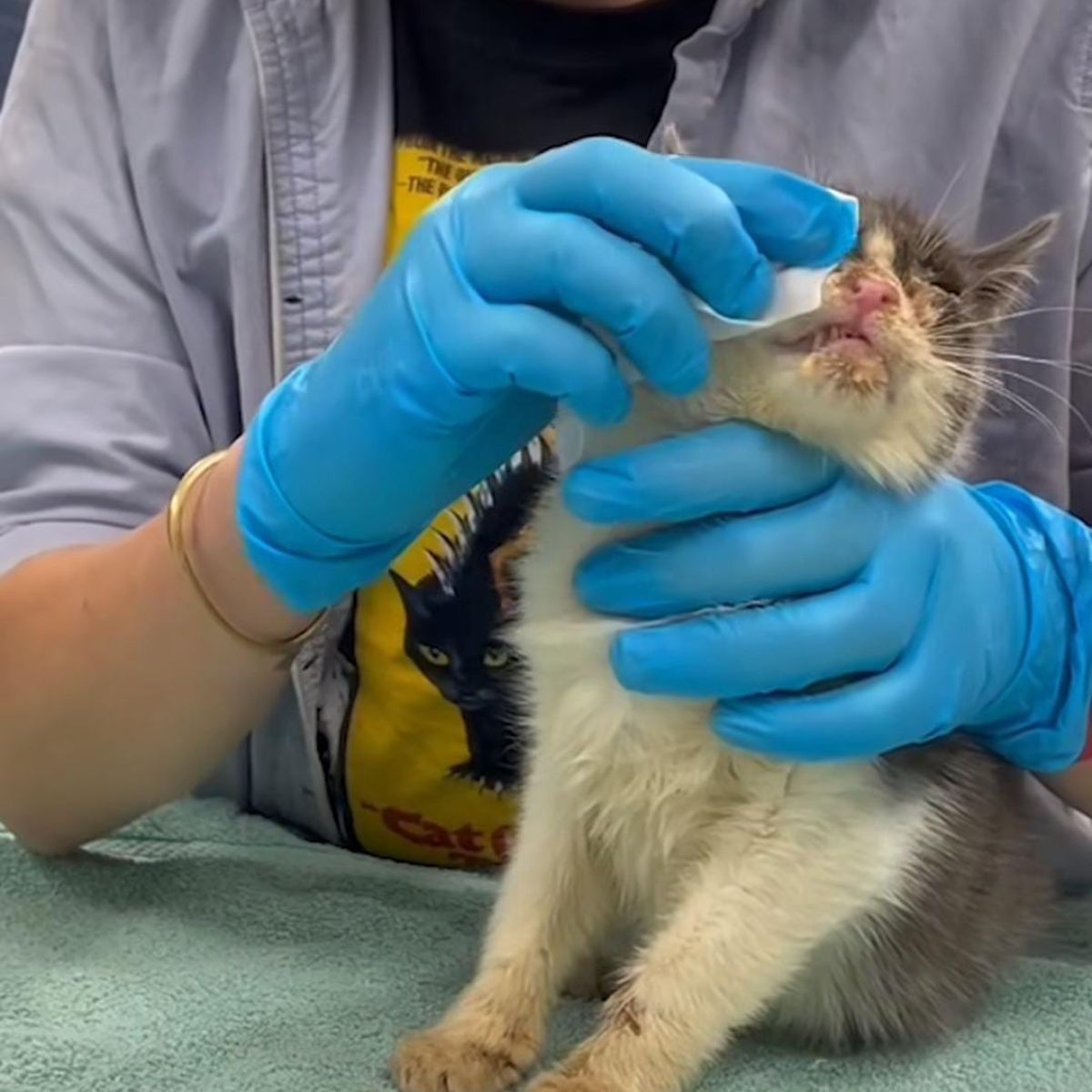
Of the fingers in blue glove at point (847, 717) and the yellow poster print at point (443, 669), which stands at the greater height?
the fingers in blue glove at point (847, 717)

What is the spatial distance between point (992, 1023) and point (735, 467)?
382 millimetres

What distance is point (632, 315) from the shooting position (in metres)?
0.80

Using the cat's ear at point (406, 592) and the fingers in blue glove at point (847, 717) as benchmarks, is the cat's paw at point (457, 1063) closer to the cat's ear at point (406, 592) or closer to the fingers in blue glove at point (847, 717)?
the fingers in blue glove at point (847, 717)

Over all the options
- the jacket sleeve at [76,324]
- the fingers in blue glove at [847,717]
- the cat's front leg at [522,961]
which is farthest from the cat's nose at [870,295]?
the jacket sleeve at [76,324]

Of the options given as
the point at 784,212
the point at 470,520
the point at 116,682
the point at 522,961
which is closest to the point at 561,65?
the point at 470,520

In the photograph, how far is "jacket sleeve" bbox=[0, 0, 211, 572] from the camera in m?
1.16

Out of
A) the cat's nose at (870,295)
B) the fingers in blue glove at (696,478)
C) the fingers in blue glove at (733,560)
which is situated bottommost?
the fingers in blue glove at (733,560)

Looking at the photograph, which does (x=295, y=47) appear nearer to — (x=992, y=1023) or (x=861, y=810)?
(x=861, y=810)

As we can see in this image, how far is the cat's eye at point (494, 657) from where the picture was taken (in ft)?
3.84

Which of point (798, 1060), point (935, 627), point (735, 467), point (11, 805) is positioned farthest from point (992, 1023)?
point (11, 805)

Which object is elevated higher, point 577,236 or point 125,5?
point 577,236

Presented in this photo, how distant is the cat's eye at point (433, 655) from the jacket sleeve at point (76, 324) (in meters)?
0.23

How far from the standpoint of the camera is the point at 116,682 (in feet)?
3.47

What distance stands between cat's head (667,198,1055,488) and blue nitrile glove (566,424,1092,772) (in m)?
0.02
